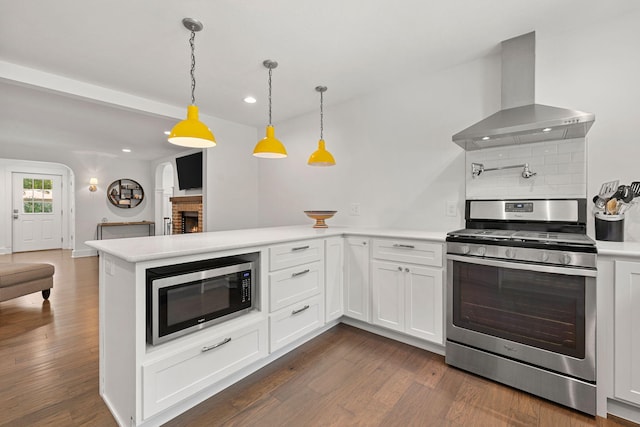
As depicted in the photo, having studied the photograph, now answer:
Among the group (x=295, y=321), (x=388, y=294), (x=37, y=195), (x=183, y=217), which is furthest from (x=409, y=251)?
(x=37, y=195)

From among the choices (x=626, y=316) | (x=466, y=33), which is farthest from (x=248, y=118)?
(x=626, y=316)

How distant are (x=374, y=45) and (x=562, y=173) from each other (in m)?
1.73

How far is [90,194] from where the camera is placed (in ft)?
23.1

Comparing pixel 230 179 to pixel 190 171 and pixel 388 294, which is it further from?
pixel 388 294

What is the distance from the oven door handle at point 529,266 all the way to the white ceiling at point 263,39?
1656 mm

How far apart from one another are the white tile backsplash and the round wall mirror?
320 inches

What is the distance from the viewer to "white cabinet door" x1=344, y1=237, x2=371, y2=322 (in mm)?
2613

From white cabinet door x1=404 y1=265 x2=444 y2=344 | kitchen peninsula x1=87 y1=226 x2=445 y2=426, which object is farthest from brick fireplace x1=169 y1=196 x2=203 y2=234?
white cabinet door x1=404 y1=265 x2=444 y2=344

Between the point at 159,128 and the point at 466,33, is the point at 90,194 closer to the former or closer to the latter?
the point at 159,128

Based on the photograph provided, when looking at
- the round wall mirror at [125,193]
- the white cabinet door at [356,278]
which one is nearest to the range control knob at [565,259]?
the white cabinet door at [356,278]

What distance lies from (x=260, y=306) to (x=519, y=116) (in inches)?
89.6

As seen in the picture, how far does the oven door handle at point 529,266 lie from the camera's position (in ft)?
5.36

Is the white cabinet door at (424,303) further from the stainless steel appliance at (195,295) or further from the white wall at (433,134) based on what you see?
the stainless steel appliance at (195,295)

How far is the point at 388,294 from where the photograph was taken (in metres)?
2.47
